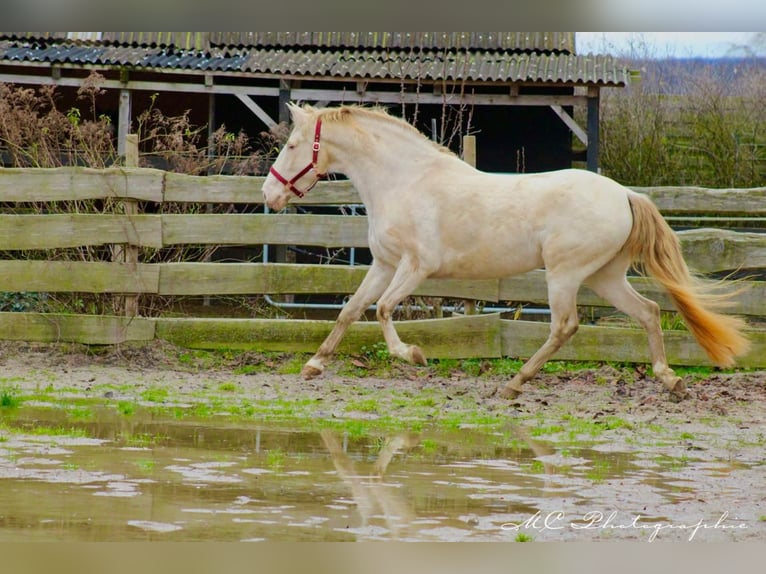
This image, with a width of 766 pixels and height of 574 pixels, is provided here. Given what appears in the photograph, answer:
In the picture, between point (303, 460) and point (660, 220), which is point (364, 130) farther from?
point (303, 460)

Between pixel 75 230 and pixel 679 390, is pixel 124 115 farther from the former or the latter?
pixel 679 390

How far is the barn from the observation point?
13.0m

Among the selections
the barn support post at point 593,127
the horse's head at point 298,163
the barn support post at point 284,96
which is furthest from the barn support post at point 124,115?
the horse's head at point 298,163

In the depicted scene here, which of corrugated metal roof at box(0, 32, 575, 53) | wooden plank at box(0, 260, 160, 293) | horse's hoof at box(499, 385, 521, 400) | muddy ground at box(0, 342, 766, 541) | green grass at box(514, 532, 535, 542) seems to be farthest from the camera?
corrugated metal roof at box(0, 32, 575, 53)

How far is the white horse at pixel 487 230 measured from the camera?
21.5 feet

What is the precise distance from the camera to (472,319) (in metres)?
7.72

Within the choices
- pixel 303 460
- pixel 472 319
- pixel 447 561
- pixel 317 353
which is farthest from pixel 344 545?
pixel 472 319

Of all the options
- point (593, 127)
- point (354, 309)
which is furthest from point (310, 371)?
point (593, 127)

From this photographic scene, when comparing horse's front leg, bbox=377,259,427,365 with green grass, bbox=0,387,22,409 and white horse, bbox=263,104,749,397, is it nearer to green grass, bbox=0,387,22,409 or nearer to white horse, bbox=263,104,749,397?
white horse, bbox=263,104,749,397

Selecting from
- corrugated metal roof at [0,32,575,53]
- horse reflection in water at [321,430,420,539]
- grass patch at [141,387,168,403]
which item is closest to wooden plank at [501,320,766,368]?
horse reflection in water at [321,430,420,539]

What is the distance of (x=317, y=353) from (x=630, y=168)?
32.7 ft

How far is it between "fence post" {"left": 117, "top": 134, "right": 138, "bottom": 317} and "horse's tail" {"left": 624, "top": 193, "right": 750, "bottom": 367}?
3592 mm

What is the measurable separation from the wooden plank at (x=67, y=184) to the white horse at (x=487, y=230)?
1390 mm

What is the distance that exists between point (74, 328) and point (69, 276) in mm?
387
